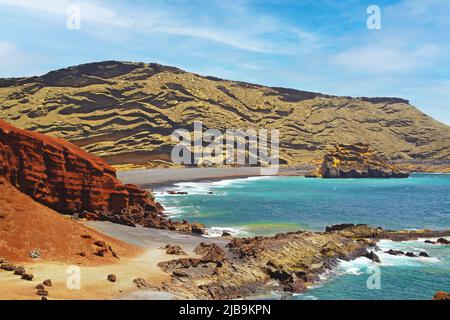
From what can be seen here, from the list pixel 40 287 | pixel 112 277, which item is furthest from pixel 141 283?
pixel 40 287

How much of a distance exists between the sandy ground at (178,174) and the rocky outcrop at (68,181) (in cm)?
6043

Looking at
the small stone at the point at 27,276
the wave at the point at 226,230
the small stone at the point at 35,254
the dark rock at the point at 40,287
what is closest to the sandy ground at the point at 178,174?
the wave at the point at 226,230

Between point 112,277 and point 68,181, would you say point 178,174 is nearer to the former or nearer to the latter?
point 68,181

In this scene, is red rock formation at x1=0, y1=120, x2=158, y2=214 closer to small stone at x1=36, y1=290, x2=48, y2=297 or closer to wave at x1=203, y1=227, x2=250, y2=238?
wave at x1=203, y1=227, x2=250, y2=238

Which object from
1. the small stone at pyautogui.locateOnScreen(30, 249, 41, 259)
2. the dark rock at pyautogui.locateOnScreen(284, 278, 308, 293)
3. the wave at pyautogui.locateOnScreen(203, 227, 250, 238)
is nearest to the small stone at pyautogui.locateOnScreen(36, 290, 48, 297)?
the small stone at pyautogui.locateOnScreen(30, 249, 41, 259)

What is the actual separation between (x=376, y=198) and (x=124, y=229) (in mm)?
69858

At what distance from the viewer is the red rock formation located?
36.7 m

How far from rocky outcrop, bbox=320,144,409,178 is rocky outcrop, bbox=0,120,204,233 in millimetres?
129522

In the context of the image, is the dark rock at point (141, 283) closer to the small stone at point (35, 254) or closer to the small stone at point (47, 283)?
the small stone at point (47, 283)

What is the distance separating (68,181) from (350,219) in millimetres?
41912

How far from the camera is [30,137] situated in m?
38.2
